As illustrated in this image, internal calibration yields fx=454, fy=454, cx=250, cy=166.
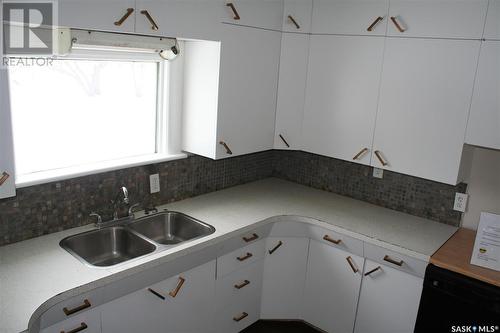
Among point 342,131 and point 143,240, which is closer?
point 143,240

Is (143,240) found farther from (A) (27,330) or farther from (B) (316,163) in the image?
(B) (316,163)

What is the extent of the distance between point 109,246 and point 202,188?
2.72ft

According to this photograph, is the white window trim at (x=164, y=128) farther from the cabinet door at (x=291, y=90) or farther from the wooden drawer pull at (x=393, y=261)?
the wooden drawer pull at (x=393, y=261)

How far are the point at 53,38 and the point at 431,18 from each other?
1975 mm

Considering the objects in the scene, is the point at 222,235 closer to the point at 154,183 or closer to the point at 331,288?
the point at 154,183

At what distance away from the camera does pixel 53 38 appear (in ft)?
6.75

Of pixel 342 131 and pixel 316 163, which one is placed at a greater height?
pixel 342 131

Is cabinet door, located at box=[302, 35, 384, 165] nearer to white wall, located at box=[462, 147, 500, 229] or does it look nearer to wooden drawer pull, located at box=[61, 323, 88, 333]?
white wall, located at box=[462, 147, 500, 229]

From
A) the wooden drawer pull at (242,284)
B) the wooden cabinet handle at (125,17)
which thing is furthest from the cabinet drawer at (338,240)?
the wooden cabinet handle at (125,17)

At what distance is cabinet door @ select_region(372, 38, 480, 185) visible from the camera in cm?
249

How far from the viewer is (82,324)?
Result: 195 centimetres

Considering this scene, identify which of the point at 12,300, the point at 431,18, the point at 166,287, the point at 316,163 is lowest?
the point at 166,287

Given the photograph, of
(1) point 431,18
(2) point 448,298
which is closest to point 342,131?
(1) point 431,18

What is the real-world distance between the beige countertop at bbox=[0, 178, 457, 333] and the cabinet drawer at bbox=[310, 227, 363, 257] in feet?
0.13
